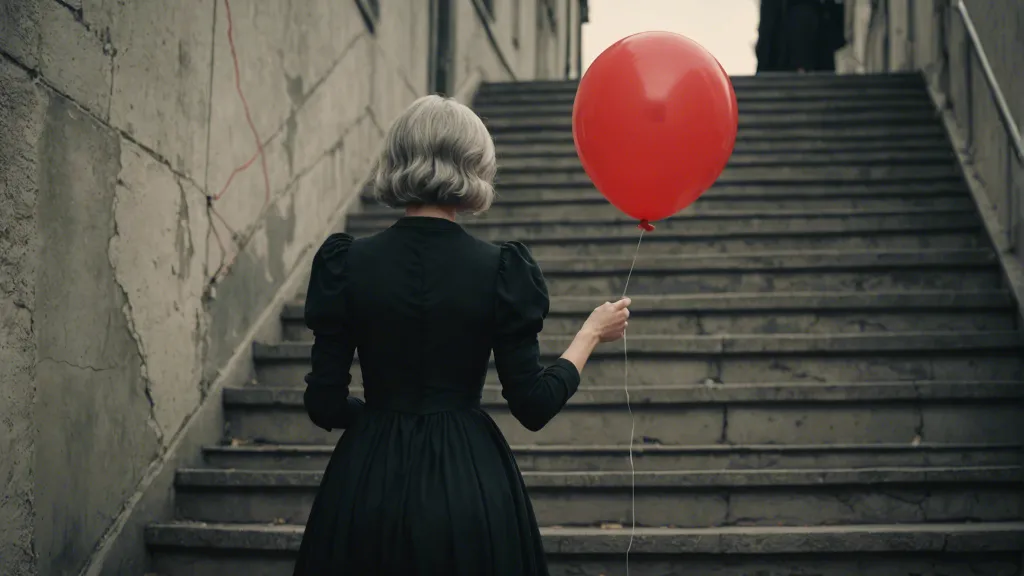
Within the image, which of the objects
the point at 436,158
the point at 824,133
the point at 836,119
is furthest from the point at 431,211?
the point at 836,119

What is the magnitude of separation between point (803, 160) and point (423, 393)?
18.5 ft

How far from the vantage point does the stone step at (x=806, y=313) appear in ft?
16.8

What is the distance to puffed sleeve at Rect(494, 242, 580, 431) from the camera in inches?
77.6

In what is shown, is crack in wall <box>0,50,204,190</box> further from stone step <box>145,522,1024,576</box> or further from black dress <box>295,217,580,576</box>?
black dress <box>295,217,580,576</box>

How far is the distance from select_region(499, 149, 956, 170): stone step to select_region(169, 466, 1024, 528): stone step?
3.38m

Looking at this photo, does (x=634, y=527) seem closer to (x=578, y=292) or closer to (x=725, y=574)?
(x=725, y=574)

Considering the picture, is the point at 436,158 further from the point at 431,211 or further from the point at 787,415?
the point at 787,415

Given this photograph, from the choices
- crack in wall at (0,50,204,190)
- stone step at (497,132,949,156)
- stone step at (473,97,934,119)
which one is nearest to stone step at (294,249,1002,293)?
stone step at (497,132,949,156)

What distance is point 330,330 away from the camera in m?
2.02

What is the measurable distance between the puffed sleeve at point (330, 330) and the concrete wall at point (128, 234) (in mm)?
1404

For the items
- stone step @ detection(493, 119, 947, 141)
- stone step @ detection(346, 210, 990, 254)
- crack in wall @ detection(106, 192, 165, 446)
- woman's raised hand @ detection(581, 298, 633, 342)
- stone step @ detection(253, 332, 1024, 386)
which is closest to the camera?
woman's raised hand @ detection(581, 298, 633, 342)

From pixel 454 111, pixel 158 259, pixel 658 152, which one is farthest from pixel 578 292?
pixel 454 111

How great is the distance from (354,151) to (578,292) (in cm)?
207

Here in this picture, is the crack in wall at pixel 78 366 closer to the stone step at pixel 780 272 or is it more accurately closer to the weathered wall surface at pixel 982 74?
the stone step at pixel 780 272
